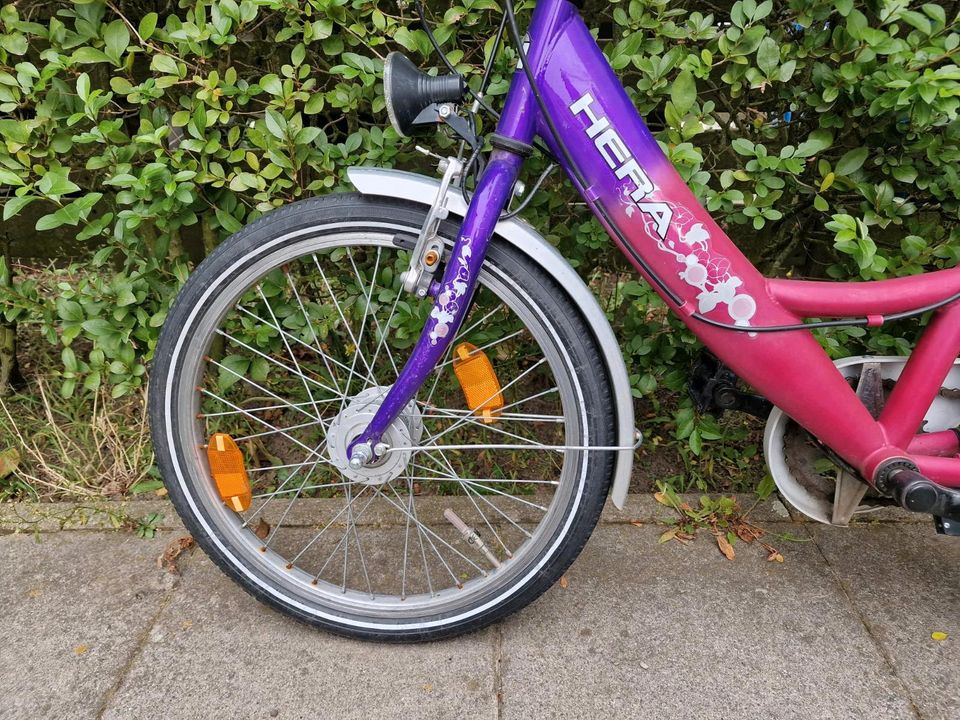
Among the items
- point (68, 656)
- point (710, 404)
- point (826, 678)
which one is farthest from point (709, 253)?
point (68, 656)

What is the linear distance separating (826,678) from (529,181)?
59.2 inches

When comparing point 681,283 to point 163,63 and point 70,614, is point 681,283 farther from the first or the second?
point 70,614

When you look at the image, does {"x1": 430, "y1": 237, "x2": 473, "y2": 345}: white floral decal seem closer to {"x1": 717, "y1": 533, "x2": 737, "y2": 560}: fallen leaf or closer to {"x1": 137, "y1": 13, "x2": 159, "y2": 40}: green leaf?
{"x1": 137, "y1": 13, "x2": 159, "y2": 40}: green leaf

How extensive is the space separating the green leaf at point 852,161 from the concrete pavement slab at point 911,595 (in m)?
1.07

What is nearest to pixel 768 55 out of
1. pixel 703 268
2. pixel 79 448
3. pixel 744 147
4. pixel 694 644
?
pixel 744 147

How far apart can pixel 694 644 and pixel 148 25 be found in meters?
2.06

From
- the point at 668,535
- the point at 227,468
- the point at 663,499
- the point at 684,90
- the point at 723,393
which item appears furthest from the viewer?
the point at 663,499

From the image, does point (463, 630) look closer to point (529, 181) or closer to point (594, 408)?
point (594, 408)

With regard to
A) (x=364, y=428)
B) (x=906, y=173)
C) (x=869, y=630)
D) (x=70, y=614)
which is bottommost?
(x=70, y=614)

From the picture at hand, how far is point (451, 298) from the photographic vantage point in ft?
4.88

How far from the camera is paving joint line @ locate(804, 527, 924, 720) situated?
158 centimetres

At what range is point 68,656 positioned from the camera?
1.69 metres

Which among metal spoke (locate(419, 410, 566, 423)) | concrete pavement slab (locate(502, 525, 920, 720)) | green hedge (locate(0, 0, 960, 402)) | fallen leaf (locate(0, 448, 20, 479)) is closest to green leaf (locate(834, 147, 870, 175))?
green hedge (locate(0, 0, 960, 402))

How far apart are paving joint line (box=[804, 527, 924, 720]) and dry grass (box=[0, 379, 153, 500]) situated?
215 centimetres
